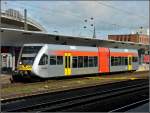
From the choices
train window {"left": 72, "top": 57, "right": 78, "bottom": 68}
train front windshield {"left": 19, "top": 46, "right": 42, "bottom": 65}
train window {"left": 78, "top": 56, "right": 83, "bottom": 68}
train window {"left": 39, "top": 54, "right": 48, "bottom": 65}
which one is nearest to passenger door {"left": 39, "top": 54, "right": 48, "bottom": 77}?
train window {"left": 39, "top": 54, "right": 48, "bottom": 65}

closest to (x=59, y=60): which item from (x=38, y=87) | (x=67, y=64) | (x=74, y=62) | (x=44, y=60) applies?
(x=67, y=64)

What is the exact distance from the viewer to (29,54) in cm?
3036

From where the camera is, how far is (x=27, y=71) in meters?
29.9

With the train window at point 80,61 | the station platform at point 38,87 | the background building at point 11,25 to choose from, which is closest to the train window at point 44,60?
the station platform at point 38,87

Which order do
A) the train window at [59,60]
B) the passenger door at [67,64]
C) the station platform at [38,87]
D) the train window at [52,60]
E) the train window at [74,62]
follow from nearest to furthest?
the station platform at [38,87], the train window at [52,60], the train window at [59,60], the passenger door at [67,64], the train window at [74,62]

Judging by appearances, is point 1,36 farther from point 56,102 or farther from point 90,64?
point 56,102

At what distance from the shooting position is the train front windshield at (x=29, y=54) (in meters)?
30.0

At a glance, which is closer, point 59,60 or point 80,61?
point 59,60

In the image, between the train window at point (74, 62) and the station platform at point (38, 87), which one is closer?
the station platform at point (38, 87)

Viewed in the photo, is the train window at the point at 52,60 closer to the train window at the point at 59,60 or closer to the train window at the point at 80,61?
the train window at the point at 59,60

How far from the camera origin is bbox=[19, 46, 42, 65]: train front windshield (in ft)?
98.3

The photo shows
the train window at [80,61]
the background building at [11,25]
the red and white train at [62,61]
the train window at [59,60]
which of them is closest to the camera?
the red and white train at [62,61]

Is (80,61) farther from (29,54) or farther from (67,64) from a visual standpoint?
(29,54)

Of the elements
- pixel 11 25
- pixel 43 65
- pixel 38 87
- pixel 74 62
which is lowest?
pixel 38 87
